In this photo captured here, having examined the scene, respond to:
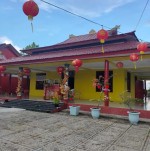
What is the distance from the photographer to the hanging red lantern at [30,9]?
181 inches

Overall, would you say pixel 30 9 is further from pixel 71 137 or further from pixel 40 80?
pixel 40 80

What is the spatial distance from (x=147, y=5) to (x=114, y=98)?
21.0ft

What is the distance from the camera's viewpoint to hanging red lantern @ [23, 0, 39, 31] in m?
4.61

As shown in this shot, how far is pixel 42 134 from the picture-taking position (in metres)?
5.59

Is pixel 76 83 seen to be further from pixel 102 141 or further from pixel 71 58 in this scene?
pixel 102 141

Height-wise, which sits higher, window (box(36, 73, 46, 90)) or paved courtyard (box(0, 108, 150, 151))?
window (box(36, 73, 46, 90))

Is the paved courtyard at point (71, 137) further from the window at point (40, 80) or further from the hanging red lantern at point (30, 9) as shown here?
the window at point (40, 80)

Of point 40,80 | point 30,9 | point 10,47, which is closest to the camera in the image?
point 30,9

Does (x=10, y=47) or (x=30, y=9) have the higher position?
(x=10, y=47)

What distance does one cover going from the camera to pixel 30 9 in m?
4.62

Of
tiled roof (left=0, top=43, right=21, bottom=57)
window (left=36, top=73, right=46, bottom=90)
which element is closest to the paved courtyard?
window (left=36, top=73, right=46, bottom=90)

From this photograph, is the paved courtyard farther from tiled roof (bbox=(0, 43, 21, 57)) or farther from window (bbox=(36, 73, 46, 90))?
tiled roof (bbox=(0, 43, 21, 57))

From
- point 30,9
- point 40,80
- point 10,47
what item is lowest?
point 40,80

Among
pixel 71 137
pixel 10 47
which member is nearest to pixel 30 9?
pixel 71 137
